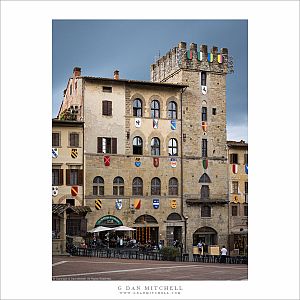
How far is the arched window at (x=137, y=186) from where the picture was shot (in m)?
32.1

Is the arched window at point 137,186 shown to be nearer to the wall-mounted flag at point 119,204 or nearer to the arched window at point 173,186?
the wall-mounted flag at point 119,204

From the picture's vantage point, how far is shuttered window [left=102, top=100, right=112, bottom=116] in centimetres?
3170

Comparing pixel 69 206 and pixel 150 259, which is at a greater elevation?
pixel 69 206

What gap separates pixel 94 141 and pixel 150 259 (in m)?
8.88

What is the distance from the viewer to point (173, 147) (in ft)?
107

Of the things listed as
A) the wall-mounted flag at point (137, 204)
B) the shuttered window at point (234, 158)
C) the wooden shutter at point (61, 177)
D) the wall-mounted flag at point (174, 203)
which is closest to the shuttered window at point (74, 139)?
the wooden shutter at point (61, 177)

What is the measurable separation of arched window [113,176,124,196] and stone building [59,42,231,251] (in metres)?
0.05

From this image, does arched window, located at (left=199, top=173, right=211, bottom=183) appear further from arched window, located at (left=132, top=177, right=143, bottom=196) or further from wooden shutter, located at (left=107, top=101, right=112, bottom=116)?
wooden shutter, located at (left=107, top=101, right=112, bottom=116)

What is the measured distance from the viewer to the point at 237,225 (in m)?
31.5

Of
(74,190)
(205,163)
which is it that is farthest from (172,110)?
(74,190)

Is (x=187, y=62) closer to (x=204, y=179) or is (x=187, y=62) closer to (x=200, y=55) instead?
(x=200, y=55)

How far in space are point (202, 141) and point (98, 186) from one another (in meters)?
5.84
